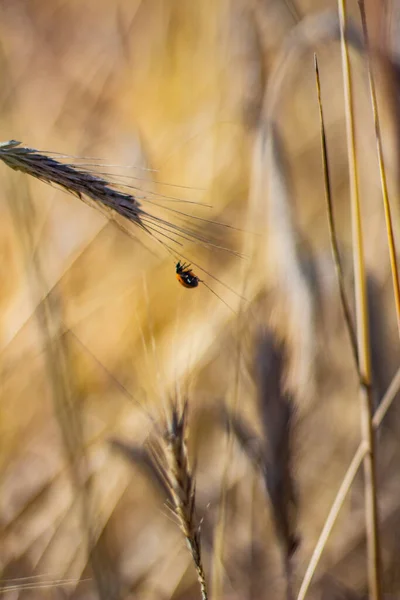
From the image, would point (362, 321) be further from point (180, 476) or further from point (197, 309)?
point (197, 309)

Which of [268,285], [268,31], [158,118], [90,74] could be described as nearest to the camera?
[268,285]

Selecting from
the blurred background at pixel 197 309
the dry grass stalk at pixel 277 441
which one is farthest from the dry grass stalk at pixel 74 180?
the dry grass stalk at pixel 277 441


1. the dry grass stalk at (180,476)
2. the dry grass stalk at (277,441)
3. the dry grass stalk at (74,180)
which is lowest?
the dry grass stalk at (180,476)

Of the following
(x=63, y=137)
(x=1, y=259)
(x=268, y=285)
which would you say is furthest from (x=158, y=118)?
(x=268, y=285)

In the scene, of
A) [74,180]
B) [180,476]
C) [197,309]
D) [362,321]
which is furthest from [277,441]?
[197,309]

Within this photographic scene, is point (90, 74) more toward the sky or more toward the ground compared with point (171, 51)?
more toward the ground

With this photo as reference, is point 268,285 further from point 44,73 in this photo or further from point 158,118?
point 44,73

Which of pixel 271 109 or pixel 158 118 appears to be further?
pixel 158 118

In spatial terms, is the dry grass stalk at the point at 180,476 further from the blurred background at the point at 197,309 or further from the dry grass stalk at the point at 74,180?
the dry grass stalk at the point at 74,180
